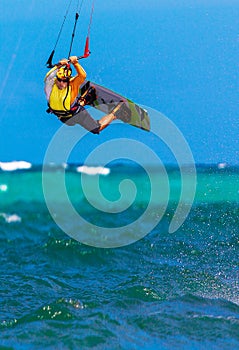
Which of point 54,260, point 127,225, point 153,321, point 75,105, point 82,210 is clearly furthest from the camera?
point 82,210

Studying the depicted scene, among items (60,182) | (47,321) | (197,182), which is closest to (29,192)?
(60,182)

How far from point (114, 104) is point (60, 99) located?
4.56 feet

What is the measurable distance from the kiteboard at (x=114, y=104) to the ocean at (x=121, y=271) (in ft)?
8.56

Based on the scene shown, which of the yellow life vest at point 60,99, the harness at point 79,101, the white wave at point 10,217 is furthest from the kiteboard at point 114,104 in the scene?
the white wave at point 10,217

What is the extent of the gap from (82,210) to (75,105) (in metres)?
7.92

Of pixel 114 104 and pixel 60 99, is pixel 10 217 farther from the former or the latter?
pixel 60 99

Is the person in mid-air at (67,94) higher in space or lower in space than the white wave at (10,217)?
higher

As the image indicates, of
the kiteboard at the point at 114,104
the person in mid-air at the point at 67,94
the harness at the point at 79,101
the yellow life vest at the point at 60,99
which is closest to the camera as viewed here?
the person in mid-air at the point at 67,94

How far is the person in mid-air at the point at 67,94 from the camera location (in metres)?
7.55

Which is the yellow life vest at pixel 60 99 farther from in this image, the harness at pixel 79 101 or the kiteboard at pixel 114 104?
the kiteboard at pixel 114 104

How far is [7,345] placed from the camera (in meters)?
7.93

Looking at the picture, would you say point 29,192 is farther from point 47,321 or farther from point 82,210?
point 47,321

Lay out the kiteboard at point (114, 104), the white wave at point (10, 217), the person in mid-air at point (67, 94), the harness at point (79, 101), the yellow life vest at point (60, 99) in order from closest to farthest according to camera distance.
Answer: the person in mid-air at point (67, 94)
the yellow life vest at point (60, 99)
the harness at point (79, 101)
the kiteboard at point (114, 104)
the white wave at point (10, 217)

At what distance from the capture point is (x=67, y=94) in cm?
766
